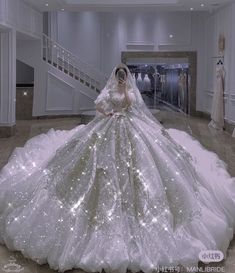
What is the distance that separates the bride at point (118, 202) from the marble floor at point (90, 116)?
3.5 inches

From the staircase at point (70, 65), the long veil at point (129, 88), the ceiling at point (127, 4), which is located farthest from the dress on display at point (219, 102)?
the long veil at point (129, 88)

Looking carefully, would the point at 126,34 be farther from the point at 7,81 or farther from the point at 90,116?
the point at 7,81

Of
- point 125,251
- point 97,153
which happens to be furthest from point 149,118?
point 125,251

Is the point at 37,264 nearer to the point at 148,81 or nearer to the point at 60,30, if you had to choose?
the point at 148,81

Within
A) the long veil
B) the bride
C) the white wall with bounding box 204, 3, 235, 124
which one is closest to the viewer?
the bride

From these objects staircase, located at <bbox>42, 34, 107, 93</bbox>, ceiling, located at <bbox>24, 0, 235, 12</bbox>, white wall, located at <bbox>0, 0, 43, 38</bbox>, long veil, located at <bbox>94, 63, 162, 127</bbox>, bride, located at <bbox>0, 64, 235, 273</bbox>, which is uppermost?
ceiling, located at <bbox>24, 0, 235, 12</bbox>

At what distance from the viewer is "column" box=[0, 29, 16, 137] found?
9.90 m

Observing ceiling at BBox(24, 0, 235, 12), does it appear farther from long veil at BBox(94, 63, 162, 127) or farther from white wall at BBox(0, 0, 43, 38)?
long veil at BBox(94, 63, 162, 127)

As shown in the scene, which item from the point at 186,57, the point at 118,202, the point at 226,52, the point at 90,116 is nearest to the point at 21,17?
the point at 90,116

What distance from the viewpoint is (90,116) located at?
12289 mm

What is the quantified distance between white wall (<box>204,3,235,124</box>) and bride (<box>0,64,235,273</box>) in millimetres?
6826

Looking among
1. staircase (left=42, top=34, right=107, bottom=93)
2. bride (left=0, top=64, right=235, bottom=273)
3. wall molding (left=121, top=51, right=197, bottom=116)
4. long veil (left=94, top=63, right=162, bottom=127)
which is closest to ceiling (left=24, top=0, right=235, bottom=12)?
staircase (left=42, top=34, right=107, bottom=93)

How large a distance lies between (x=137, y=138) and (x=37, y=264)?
56.0 inches

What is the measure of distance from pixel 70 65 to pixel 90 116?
2873mm
